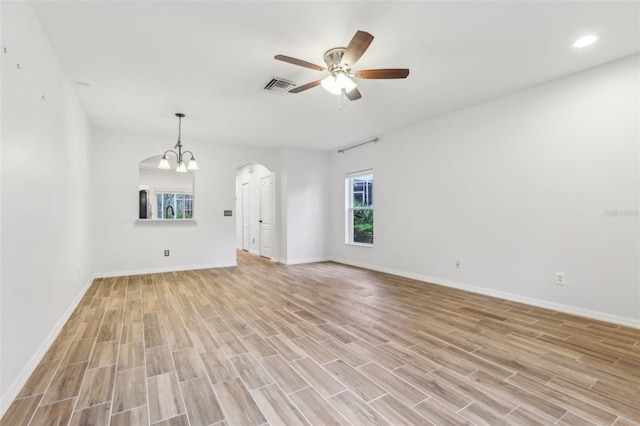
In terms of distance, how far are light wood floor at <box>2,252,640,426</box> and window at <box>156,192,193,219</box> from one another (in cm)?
239

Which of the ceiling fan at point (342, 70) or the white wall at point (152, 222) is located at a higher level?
the ceiling fan at point (342, 70)

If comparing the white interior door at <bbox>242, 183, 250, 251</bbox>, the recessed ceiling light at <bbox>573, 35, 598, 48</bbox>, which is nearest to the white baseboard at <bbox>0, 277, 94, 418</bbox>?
the recessed ceiling light at <bbox>573, 35, 598, 48</bbox>

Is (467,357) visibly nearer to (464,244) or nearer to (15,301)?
(464,244)

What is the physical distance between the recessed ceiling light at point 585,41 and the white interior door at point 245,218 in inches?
303

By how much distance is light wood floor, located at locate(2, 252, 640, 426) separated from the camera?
1.62 m

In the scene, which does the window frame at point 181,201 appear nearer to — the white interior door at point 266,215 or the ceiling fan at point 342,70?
the white interior door at point 266,215

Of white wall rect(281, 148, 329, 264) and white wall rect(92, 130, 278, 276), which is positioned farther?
white wall rect(281, 148, 329, 264)

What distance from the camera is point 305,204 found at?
22.2 ft

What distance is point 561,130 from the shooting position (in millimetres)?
3340

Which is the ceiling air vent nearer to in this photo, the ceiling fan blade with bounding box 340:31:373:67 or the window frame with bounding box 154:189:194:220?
the ceiling fan blade with bounding box 340:31:373:67

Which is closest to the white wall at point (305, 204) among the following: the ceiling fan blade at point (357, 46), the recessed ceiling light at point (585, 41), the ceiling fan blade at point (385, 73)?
the ceiling fan blade at point (385, 73)

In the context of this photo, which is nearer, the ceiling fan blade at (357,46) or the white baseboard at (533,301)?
the ceiling fan blade at (357,46)

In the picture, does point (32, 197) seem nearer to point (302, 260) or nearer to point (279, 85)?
point (279, 85)

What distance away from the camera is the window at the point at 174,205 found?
5.82m
